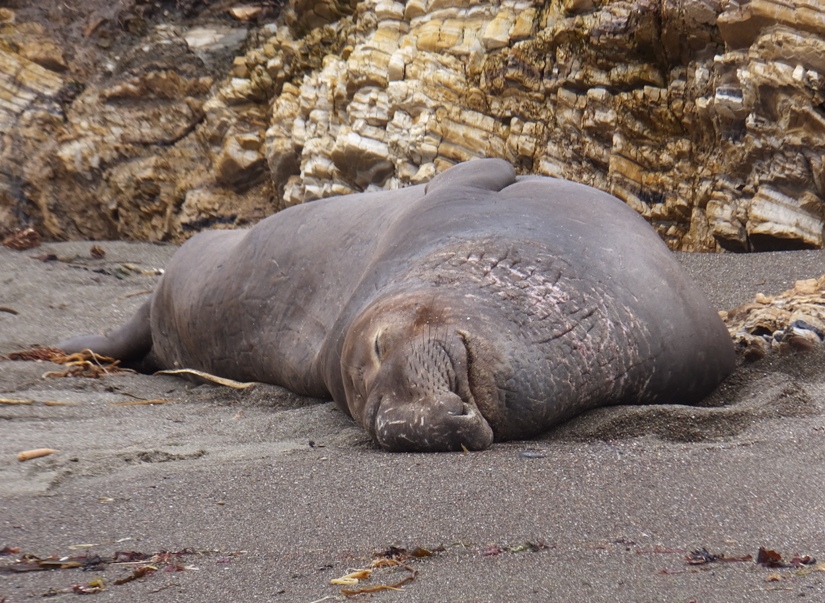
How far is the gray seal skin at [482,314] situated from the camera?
10.3ft

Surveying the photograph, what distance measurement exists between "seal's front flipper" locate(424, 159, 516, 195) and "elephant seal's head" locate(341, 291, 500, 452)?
3.30 feet

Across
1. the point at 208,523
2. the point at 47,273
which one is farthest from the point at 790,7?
the point at 47,273

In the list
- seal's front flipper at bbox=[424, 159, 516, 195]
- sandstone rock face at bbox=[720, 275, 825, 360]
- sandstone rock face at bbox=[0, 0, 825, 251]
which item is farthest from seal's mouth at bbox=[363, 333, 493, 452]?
sandstone rock face at bbox=[0, 0, 825, 251]

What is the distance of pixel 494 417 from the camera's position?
3.15 meters

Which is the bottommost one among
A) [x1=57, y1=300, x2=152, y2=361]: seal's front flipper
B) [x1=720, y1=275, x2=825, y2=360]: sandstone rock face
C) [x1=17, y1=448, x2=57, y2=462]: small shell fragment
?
[x1=57, y1=300, x2=152, y2=361]: seal's front flipper

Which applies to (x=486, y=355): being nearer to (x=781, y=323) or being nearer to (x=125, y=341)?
(x=781, y=323)

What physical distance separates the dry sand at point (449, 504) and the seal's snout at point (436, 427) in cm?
7

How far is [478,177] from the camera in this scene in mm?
4336

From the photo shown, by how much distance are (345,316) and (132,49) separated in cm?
654

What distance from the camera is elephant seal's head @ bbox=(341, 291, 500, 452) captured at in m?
3.02

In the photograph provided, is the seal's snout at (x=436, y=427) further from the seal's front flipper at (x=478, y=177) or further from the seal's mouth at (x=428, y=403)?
the seal's front flipper at (x=478, y=177)

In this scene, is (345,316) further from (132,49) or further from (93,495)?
(132,49)

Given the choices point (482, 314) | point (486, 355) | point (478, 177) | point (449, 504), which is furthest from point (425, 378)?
point (478, 177)

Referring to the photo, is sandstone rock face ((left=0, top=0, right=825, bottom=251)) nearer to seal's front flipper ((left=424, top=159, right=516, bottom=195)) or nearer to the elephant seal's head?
seal's front flipper ((left=424, top=159, right=516, bottom=195))
